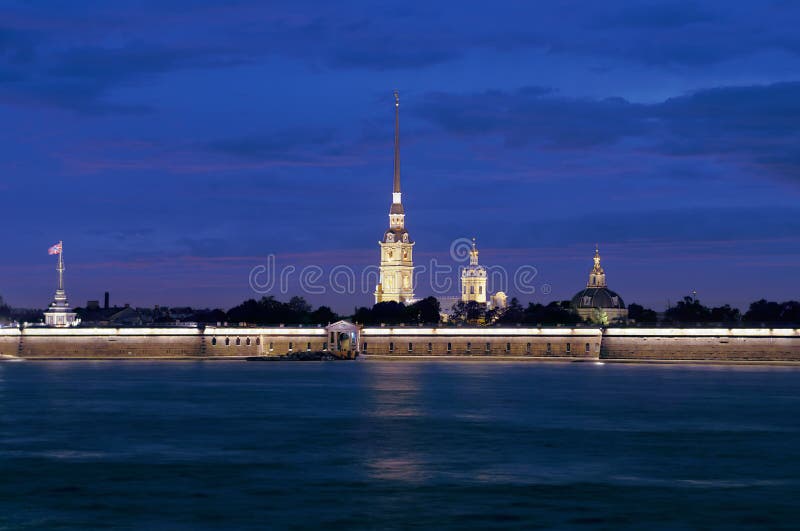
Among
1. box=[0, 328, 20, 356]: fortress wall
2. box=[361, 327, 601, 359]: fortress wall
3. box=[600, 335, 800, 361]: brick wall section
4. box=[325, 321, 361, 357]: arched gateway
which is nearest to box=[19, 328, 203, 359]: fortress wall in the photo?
box=[0, 328, 20, 356]: fortress wall

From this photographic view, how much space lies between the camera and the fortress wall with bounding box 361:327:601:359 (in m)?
169

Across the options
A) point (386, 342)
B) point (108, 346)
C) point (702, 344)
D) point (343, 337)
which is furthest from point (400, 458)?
point (108, 346)

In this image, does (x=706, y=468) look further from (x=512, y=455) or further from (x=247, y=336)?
(x=247, y=336)

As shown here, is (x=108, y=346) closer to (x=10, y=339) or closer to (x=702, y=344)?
(x=10, y=339)

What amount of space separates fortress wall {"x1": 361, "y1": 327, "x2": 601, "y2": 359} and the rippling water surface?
75.0 m

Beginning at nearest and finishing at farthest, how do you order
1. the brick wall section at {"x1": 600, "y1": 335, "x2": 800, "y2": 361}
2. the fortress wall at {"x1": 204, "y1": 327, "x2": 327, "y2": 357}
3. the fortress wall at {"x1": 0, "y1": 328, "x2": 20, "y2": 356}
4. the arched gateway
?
1. the brick wall section at {"x1": 600, "y1": 335, "x2": 800, "y2": 361}
2. the fortress wall at {"x1": 0, "y1": 328, "x2": 20, "y2": 356}
3. the arched gateway
4. the fortress wall at {"x1": 204, "y1": 327, "x2": 327, "y2": 357}

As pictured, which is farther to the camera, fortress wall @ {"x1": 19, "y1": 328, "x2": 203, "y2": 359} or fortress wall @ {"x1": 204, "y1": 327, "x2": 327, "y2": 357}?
fortress wall @ {"x1": 204, "y1": 327, "x2": 327, "y2": 357}

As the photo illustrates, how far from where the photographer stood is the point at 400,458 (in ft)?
170

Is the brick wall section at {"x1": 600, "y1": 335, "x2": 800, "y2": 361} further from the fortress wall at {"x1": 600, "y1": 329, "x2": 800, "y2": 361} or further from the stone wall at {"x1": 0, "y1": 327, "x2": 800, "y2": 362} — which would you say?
the stone wall at {"x1": 0, "y1": 327, "x2": 800, "y2": 362}

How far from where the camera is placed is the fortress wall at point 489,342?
16879cm

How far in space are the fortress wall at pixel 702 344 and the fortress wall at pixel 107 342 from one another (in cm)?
5317

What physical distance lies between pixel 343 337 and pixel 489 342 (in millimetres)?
19930

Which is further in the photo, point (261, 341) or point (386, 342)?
point (261, 341)

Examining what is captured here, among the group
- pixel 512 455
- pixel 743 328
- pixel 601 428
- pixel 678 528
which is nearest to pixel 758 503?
pixel 678 528
